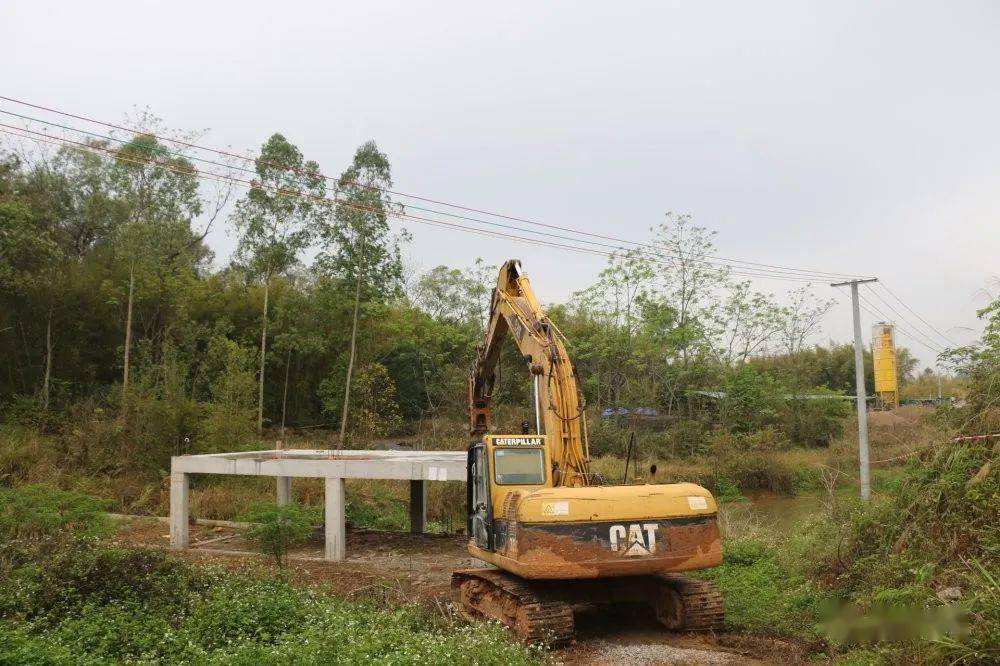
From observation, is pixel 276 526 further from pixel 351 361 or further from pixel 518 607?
pixel 351 361

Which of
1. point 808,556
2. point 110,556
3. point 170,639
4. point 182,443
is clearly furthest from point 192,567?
point 182,443

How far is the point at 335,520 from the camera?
1574 centimetres

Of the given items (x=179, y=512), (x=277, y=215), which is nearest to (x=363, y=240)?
(x=277, y=215)

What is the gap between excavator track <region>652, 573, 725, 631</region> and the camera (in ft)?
32.1

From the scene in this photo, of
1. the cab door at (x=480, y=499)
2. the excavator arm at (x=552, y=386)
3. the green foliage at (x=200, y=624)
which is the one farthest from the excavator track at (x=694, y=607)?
the cab door at (x=480, y=499)

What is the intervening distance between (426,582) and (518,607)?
13.9 feet

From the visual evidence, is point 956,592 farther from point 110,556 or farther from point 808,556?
point 110,556

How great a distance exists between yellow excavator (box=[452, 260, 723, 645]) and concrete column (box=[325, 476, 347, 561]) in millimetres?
4644

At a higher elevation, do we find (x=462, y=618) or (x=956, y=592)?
(x=956, y=592)

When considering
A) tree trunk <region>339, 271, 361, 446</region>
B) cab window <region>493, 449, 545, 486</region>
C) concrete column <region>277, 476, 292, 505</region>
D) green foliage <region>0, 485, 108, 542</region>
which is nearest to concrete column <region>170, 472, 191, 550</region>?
concrete column <region>277, 476, 292, 505</region>

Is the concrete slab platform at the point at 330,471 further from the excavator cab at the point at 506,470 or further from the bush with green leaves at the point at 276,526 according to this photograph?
the excavator cab at the point at 506,470

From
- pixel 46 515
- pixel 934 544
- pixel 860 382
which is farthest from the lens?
pixel 860 382

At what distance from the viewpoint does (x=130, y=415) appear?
2595cm

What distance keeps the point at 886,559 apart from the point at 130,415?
73.2 ft
